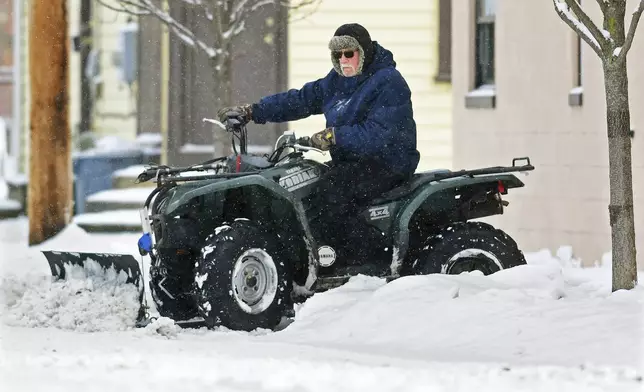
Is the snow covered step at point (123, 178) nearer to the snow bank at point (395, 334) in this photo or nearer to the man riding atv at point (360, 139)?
the snow bank at point (395, 334)

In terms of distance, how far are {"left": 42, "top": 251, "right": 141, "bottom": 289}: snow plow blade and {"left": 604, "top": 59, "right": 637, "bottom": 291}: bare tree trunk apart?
10.1ft

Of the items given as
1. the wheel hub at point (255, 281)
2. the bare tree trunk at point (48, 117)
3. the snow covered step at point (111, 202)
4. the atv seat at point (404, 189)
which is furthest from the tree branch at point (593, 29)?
the snow covered step at point (111, 202)

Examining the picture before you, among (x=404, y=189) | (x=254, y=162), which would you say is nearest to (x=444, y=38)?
(x=404, y=189)

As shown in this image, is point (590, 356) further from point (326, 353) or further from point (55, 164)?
point (55, 164)

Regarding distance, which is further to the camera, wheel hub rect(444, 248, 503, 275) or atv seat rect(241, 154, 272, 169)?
wheel hub rect(444, 248, 503, 275)

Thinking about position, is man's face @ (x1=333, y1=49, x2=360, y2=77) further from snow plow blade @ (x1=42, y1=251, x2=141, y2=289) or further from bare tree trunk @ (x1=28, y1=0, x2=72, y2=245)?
bare tree trunk @ (x1=28, y1=0, x2=72, y2=245)

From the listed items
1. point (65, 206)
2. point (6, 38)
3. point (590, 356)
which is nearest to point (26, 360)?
point (590, 356)

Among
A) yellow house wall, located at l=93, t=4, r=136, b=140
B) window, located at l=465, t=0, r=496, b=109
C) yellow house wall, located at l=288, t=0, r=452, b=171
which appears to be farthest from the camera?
yellow house wall, located at l=93, t=4, r=136, b=140

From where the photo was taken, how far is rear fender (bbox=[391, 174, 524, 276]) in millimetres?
10125

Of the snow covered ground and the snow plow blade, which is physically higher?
the snow plow blade

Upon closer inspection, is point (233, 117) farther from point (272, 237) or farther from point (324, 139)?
point (272, 237)

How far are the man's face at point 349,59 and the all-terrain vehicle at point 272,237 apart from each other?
0.60 meters

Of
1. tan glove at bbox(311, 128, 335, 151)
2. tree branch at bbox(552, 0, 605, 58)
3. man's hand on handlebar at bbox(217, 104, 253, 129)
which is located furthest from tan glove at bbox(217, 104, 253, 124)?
tree branch at bbox(552, 0, 605, 58)

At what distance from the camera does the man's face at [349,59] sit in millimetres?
10078
